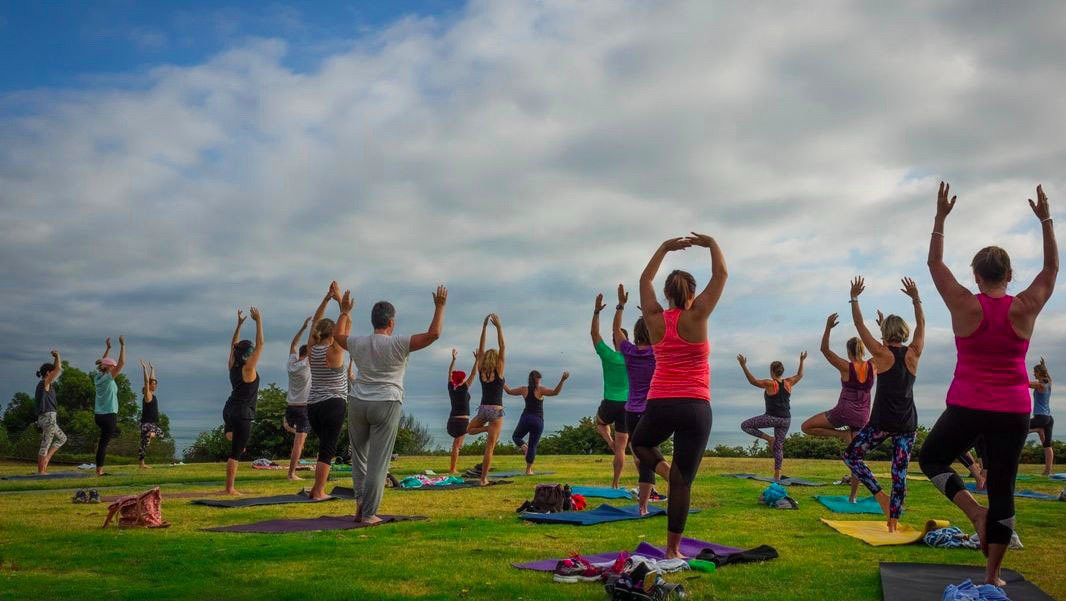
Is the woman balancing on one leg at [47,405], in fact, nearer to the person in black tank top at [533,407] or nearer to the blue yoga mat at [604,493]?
the person in black tank top at [533,407]

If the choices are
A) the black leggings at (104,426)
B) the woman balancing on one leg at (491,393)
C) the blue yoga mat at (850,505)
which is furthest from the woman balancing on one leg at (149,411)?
the blue yoga mat at (850,505)

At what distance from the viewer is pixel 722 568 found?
20.2 ft

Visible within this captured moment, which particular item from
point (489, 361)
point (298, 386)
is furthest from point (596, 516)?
point (298, 386)

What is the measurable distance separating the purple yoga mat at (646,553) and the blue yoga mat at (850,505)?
13.8 feet

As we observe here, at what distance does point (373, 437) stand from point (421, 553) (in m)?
2.28

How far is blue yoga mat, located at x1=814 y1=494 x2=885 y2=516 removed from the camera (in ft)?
34.4

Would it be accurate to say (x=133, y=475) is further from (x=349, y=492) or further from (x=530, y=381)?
(x=530, y=381)

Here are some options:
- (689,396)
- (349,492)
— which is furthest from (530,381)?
(689,396)

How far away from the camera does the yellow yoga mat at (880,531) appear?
7719mm

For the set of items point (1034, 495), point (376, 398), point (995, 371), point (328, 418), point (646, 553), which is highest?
point (995, 371)

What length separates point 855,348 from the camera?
10898mm

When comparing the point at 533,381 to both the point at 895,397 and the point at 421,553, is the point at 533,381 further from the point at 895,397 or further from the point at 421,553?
the point at 421,553

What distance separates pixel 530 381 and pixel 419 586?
382 inches

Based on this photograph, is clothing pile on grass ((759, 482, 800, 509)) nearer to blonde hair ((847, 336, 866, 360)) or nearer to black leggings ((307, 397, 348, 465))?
blonde hair ((847, 336, 866, 360))
